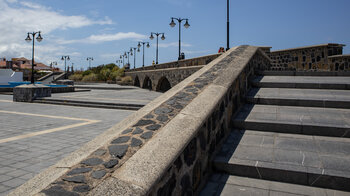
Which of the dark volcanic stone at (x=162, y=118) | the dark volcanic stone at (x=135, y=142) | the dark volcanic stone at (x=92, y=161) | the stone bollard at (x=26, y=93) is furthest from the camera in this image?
the stone bollard at (x=26, y=93)

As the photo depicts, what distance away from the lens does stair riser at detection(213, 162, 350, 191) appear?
247cm

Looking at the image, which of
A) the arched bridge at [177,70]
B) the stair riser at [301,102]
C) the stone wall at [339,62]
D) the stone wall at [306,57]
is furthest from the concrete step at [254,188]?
the stone wall at [306,57]

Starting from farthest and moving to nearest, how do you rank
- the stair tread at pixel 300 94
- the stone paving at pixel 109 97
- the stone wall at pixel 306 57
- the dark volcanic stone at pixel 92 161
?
the stone paving at pixel 109 97 → the stone wall at pixel 306 57 → the stair tread at pixel 300 94 → the dark volcanic stone at pixel 92 161

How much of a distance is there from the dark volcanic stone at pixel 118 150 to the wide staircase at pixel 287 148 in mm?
1057

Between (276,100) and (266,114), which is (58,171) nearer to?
(266,114)

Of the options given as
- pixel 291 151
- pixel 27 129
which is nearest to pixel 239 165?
pixel 291 151

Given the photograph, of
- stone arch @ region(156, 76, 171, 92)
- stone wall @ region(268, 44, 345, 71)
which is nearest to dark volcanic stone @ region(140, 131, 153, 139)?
stone wall @ region(268, 44, 345, 71)

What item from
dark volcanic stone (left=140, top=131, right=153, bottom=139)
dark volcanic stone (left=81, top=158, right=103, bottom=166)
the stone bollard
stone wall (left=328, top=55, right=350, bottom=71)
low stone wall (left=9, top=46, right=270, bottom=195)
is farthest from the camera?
the stone bollard

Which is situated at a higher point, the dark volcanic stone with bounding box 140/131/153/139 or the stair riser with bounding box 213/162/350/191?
the dark volcanic stone with bounding box 140/131/153/139

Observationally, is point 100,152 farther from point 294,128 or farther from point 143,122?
point 294,128

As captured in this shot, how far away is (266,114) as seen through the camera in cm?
399

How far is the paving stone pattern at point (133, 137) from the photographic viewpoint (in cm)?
185

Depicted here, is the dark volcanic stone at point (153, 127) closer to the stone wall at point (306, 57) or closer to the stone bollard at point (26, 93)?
the stone wall at point (306, 57)

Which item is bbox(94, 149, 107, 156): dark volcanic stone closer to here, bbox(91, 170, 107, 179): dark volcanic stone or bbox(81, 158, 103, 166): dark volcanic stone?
bbox(81, 158, 103, 166): dark volcanic stone
